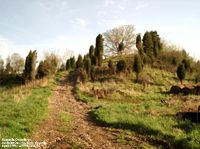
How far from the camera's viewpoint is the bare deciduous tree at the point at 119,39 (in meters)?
64.9

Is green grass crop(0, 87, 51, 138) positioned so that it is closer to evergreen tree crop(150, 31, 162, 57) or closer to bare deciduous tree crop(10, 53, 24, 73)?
evergreen tree crop(150, 31, 162, 57)

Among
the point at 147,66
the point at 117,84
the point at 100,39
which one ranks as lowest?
the point at 117,84

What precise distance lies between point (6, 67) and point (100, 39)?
26779 mm

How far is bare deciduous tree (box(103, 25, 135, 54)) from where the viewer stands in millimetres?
64938

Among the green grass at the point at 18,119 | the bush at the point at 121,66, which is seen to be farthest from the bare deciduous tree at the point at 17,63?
the green grass at the point at 18,119

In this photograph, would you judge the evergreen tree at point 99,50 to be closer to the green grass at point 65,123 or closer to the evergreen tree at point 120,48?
the evergreen tree at point 120,48

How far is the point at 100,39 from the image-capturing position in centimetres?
5000

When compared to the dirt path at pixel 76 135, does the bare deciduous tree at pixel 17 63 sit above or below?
above

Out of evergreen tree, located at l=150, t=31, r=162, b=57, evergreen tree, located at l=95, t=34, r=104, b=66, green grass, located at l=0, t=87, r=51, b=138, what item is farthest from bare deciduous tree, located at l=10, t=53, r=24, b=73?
green grass, located at l=0, t=87, r=51, b=138

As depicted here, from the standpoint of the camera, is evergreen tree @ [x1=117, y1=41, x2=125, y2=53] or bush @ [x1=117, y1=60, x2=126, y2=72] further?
evergreen tree @ [x1=117, y1=41, x2=125, y2=53]

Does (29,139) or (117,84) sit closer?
(29,139)

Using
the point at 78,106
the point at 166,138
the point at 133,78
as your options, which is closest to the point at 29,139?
the point at 166,138

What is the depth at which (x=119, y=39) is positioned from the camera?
65062 mm

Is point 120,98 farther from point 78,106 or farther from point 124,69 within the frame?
point 124,69
